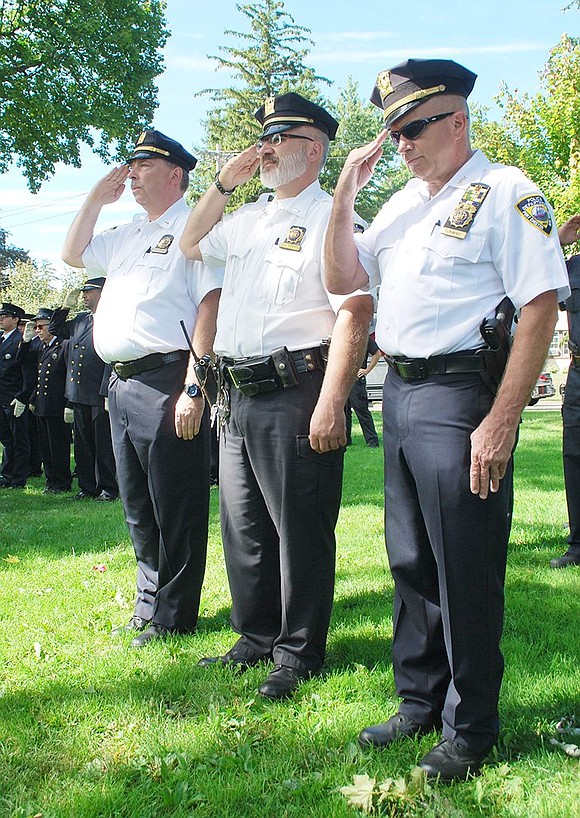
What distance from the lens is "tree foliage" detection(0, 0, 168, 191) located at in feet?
66.7

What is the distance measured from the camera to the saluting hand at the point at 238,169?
4016mm

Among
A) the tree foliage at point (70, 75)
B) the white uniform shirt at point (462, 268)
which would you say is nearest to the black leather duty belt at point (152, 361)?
the white uniform shirt at point (462, 268)

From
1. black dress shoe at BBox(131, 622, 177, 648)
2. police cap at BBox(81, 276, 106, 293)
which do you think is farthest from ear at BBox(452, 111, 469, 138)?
police cap at BBox(81, 276, 106, 293)

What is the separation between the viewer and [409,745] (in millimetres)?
3119

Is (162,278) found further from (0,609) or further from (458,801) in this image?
(458,801)

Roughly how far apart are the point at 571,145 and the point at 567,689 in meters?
18.3

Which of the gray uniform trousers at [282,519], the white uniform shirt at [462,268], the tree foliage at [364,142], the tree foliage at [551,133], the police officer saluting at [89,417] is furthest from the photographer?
the tree foliage at [364,142]

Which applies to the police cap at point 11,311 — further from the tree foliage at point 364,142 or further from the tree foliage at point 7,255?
the tree foliage at point 7,255

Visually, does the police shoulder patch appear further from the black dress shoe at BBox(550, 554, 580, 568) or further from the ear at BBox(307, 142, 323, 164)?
the black dress shoe at BBox(550, 554, 580, 568)

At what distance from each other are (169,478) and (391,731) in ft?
6.07

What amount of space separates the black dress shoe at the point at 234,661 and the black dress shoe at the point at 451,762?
1.26 meters

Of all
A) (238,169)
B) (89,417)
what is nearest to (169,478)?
(238,169)

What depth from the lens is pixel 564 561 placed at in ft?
18.3

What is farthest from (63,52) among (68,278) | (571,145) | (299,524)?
(68,278)
